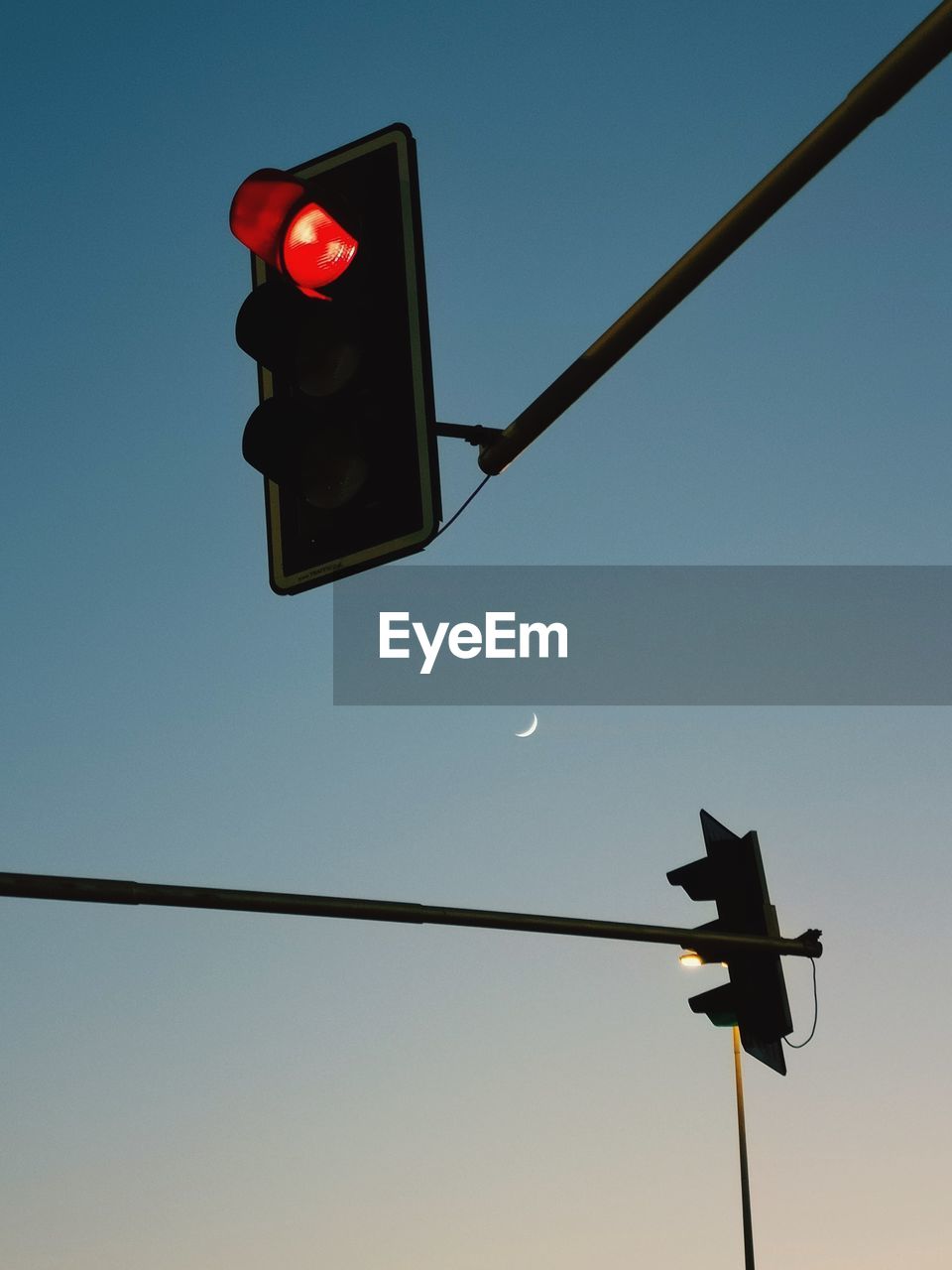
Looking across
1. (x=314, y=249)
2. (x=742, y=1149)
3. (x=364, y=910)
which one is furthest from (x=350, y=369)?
(x=742, y=1149)

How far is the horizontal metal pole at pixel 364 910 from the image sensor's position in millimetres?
4828

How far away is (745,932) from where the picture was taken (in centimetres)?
658

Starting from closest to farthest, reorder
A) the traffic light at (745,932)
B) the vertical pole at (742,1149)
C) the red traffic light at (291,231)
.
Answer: the red traffic light at (291,231), the traffic light at (745,932), the vertical pole at (742,1149)

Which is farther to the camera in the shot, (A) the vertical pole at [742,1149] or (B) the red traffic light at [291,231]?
(A) the vertical pole at [742,1149]

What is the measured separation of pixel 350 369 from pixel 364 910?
7.32 ft

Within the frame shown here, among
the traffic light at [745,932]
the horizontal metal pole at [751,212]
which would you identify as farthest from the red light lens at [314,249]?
the traffic light at [745,932]

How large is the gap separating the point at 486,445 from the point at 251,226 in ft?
3.22

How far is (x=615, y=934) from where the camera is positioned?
600 centimetres

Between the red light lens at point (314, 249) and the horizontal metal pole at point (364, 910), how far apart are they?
2.17 meters

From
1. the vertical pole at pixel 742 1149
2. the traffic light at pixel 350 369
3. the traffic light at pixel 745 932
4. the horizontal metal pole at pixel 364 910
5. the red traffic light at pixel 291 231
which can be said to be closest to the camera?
the red traffic light at pixel 291 231

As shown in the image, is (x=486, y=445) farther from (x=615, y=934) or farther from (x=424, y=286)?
(x=615, y=934)

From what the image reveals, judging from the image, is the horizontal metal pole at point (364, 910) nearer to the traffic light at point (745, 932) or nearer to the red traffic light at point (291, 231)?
the traffic light at point (745, 932)

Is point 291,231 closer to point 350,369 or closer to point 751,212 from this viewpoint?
point 350,369

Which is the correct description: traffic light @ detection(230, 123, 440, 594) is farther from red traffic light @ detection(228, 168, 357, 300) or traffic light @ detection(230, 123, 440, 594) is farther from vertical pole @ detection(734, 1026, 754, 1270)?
vertical pole @ detection(734, 1026, 754, 1270)
